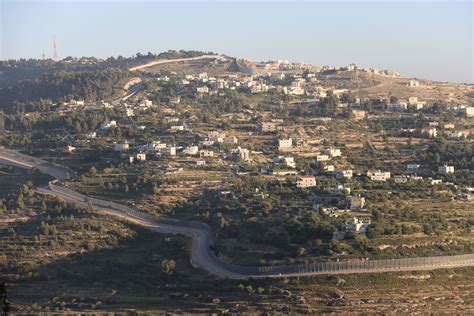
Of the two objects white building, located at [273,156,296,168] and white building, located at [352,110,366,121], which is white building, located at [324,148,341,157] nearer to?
white building, located at [273,156,296,168]

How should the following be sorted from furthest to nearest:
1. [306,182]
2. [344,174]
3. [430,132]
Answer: [430,132] → [344,174] → [306,182]

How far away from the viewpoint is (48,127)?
57.1 metres

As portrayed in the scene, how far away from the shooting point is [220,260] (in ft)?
108

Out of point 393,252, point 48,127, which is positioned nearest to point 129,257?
point 393,252

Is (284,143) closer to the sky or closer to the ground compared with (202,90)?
closer to the ground

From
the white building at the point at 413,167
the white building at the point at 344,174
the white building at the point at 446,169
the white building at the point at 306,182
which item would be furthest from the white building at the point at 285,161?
the white building at the point at 446,169

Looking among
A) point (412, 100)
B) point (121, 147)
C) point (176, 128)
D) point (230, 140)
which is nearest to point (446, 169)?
point (230, 140)

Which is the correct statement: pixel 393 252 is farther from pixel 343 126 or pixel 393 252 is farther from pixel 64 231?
pixel 343 126

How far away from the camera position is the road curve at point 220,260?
100.0ft

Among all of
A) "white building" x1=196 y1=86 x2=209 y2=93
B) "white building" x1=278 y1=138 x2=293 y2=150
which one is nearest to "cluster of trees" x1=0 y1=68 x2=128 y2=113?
"white building" x1=196 y1=86 x2=209 y2=93

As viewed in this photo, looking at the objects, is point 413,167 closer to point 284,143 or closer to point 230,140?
point 284,143

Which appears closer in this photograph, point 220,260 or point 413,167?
point 220,260

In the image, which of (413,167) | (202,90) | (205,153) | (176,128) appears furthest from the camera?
(202,90)

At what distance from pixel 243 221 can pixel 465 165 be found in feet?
52.3
